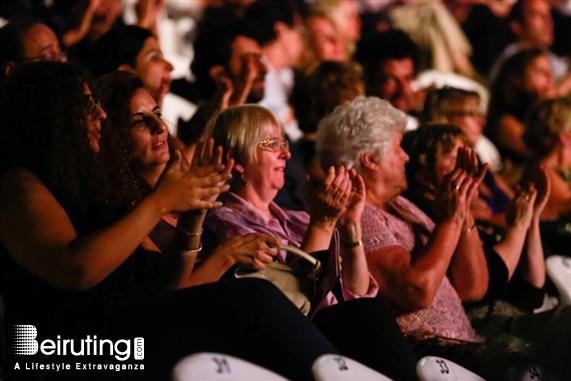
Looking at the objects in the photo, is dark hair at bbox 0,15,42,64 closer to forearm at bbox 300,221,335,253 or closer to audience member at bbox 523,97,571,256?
forearm at bbox 300,221,335,253

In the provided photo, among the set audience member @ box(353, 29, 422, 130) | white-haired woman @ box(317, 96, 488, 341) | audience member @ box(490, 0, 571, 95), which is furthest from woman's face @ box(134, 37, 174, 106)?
audience member @ box(490, 0, 571, 95)

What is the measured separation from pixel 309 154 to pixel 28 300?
2.81 m

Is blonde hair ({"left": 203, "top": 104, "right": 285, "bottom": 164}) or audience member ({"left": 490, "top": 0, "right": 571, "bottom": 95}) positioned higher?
blonde hair ({"left": 203, "top": 104, "right": 285, "bottom": 164})

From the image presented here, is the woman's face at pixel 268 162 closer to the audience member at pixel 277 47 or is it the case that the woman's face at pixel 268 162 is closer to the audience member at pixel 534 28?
the audience member at pixel 277 47

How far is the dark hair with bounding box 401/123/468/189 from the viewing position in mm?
5520

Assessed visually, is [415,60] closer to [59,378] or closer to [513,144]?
[513,144]

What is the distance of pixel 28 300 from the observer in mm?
3668

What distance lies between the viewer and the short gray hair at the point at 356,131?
5125mm

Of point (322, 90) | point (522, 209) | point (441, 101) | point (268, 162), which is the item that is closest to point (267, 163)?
point (268, 162)

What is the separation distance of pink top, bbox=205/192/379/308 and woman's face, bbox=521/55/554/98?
11.3ft

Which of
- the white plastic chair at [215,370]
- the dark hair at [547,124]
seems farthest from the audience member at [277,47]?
the white plastic chair at [215,370]

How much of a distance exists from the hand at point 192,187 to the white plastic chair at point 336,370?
581 millimetres

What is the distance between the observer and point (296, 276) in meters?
4.19

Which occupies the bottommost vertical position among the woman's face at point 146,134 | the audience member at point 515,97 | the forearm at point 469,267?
the audience member at point 515,97
